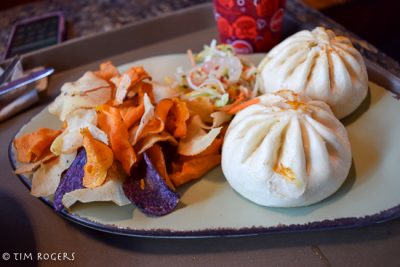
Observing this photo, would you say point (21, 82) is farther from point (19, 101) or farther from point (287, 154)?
point (287, 154)

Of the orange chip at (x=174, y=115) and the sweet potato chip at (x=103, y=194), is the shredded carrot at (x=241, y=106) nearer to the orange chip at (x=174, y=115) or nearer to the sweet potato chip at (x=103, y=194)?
the orange chip at (x=174, y=115)

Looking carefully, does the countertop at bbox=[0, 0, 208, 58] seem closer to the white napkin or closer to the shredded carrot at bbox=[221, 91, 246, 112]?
the white napkin

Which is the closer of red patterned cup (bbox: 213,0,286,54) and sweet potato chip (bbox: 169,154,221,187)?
sweet potato chip (bbox: 169,154,221,187)

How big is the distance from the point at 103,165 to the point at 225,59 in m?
0.41

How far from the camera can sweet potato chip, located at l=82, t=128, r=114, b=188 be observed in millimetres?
676

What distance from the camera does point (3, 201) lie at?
781 mm

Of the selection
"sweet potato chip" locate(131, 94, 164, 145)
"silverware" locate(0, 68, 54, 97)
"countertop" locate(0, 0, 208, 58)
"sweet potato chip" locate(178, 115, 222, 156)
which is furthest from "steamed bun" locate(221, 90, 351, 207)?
"countertop" locate(0, 0, 208, 58)

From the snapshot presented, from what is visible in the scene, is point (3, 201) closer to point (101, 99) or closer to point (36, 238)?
point (36, 238)

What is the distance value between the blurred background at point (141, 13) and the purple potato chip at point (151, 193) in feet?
2.53

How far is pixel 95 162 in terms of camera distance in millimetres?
675

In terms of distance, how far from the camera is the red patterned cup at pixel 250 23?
0.96 metres

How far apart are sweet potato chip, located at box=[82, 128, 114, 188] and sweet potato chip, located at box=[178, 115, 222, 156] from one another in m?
0.14

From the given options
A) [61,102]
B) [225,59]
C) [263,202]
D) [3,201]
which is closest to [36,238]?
[3,201]

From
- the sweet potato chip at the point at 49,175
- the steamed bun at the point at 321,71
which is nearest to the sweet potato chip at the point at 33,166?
the sweet potato chip at the point at 49,175
